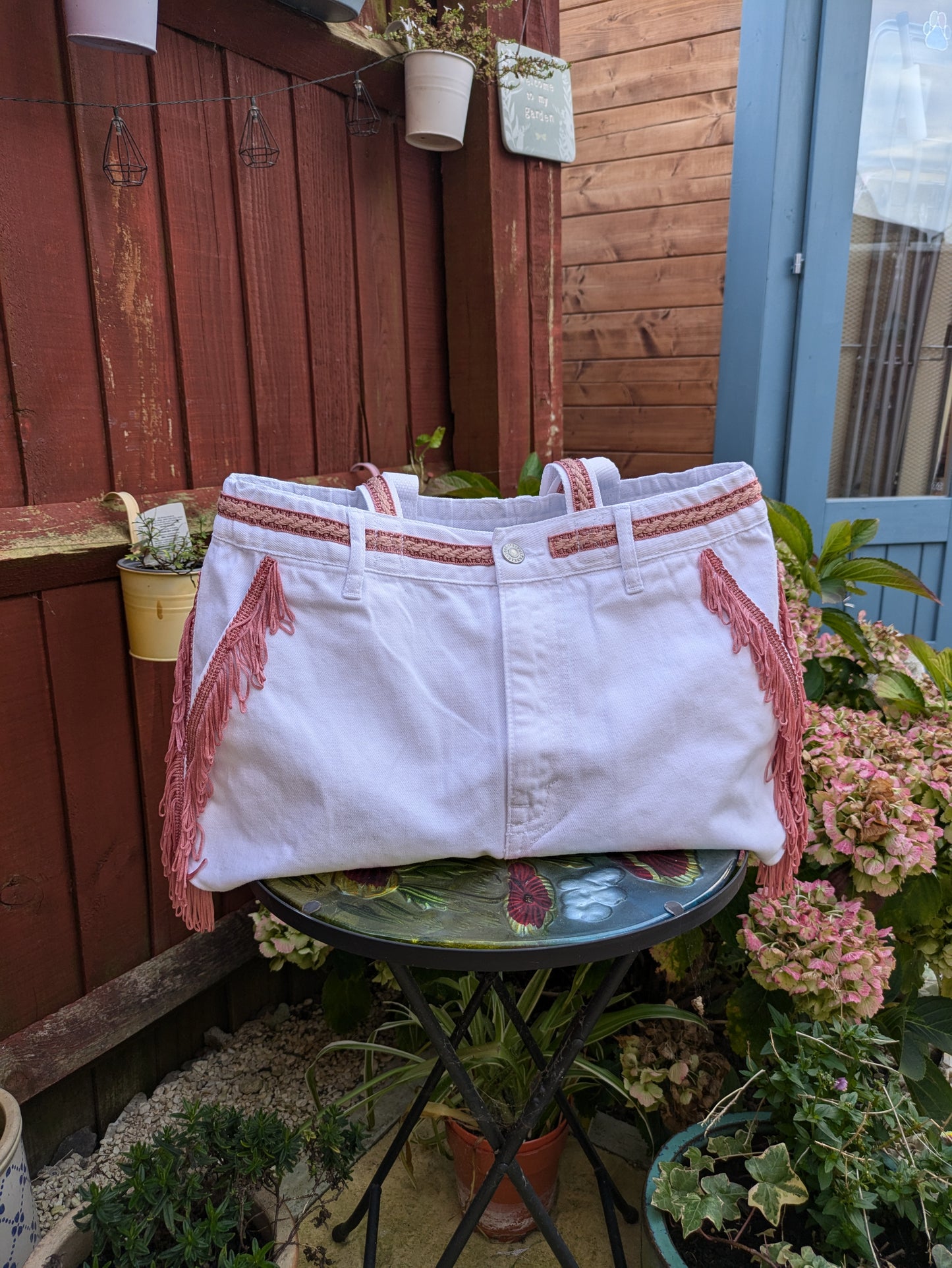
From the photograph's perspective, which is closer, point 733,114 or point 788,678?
point 788,678

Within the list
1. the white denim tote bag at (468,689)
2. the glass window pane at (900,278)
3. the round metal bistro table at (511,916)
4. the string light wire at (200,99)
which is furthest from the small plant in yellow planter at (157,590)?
the glass window pane at (900,278)

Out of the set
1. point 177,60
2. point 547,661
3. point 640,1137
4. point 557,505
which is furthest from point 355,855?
point 177,60

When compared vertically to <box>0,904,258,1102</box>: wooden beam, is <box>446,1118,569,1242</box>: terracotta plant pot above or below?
below

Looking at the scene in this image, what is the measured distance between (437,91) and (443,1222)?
7.19 feet

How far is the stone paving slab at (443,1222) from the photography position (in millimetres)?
1494

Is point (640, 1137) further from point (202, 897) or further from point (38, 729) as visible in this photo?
point (38, 729)

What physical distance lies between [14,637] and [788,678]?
1.16m

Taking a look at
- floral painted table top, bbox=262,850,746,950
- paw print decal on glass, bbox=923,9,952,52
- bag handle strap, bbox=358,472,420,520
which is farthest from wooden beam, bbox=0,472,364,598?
paw print decal on glass, bbox=923,9,952,52

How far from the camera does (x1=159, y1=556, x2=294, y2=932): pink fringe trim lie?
3.15 ft

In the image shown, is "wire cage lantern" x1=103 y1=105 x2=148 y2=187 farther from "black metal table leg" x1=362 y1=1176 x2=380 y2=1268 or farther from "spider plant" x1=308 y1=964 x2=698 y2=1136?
"black metal table leg" x1=362 y1=1176 x2=380 y2=1268

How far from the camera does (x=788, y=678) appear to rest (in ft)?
3.48

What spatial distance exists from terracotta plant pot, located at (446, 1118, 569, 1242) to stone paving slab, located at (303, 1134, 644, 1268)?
37 mm

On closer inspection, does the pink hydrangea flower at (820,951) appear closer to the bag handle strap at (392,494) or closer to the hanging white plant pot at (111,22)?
the bag handle strap at (392,494)

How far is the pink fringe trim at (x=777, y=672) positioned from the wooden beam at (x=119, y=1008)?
1213 millimetres
